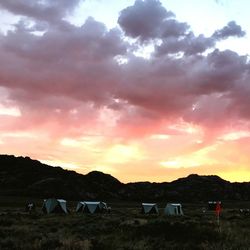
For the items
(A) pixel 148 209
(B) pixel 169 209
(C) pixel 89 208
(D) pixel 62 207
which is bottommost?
(B) pixel 169 209

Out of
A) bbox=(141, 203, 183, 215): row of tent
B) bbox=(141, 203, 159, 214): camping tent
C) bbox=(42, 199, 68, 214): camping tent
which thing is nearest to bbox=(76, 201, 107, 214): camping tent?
bbox=(42, 199, 68, 214): camping tent

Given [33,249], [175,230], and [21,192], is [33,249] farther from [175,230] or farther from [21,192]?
[21,192]

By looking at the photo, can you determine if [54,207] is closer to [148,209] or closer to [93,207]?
[93,207]

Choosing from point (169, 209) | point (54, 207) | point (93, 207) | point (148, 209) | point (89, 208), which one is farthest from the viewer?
point (148, 209)

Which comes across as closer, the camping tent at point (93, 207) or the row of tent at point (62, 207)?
the row of tent at point (62, 207)

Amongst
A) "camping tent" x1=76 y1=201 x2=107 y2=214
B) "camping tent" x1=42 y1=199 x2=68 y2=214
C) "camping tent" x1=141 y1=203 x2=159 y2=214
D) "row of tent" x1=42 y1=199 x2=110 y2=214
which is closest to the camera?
"camping tent" x1=42 y1=199 x2=68 y2=214

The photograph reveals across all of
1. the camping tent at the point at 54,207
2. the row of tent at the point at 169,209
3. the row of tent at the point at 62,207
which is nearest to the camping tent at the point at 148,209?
the row of tent at the point at 169,209

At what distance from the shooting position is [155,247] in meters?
22.7

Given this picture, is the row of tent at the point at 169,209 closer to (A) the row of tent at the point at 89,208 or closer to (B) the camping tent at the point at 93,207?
(A) the row of tent at the point at 89,208

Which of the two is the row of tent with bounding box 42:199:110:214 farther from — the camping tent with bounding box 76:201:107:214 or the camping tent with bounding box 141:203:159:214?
the camping tent with bounding box 141:203:159:214

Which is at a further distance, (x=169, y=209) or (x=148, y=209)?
(x=148, y=209)

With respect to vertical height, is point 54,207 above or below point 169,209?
above

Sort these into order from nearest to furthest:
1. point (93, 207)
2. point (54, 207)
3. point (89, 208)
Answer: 1. point (54, 207)
2. point (89, 208)
3. point (93, 207)

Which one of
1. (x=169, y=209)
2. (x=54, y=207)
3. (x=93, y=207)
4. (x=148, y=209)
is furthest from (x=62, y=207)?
(x=169, y=209)
